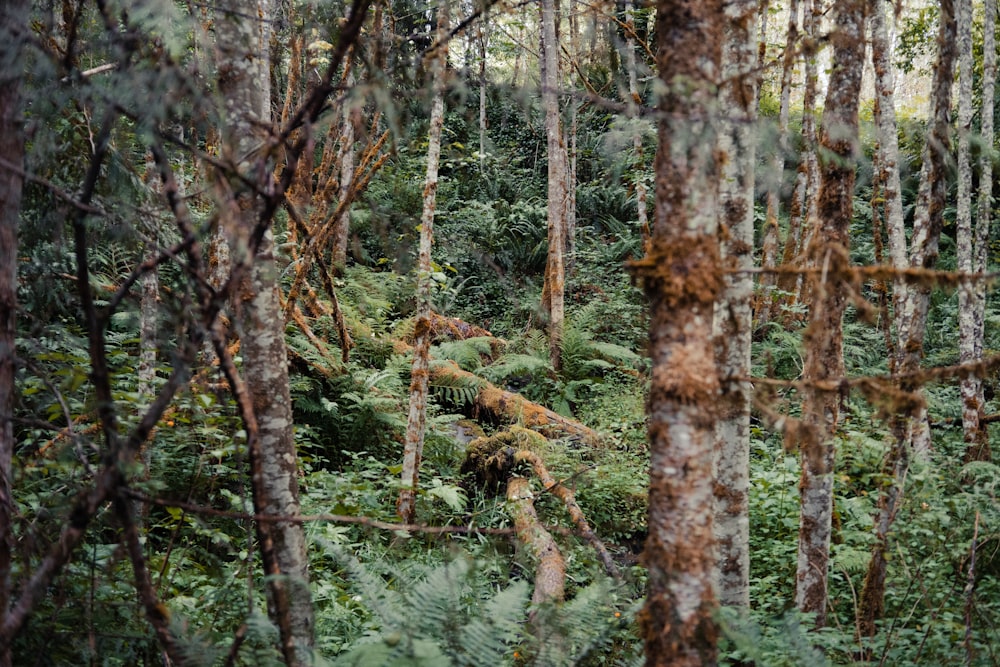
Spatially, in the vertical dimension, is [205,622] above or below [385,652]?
below

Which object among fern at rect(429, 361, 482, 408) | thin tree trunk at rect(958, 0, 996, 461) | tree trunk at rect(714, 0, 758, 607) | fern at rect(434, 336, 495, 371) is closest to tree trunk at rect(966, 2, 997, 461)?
thin tree trunk at rect(958, 0, 996, 461)

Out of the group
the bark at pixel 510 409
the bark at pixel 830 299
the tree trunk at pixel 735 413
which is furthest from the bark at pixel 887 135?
the bark at pixel 510 409

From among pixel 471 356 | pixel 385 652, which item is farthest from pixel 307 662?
pixel 471 356

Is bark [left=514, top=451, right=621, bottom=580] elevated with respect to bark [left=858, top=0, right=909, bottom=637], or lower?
lower

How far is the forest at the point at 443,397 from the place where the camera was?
1.95 metres

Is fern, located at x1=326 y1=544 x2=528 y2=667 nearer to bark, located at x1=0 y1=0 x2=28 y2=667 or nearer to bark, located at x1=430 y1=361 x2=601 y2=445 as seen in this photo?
bark, located at x1=0 y1=0 x2=28 y2=667

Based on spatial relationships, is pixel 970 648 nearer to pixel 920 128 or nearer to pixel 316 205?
pixel 920 128

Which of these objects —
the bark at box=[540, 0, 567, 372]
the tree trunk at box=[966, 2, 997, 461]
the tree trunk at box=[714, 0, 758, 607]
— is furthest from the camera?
the bark at box=[540, 0, 567, 372]

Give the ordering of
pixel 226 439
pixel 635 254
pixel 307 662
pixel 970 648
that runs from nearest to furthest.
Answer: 1. pixel 307 662
2. pixel 970 648
3. pixel 226 439
4. pixel 635 254

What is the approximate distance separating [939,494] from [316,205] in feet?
23.8

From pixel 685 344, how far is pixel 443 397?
7.34m

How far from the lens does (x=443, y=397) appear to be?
9094 millimetres

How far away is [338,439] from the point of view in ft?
24.7

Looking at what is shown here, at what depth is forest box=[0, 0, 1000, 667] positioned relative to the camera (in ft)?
6.41
